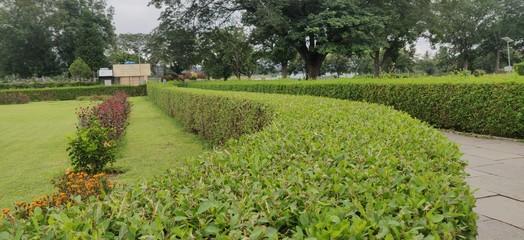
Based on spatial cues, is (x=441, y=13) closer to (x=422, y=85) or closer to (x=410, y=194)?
(x=422, y=85)

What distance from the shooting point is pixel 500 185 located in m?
4.13

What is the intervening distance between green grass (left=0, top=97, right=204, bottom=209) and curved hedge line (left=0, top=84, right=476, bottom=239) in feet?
7.16

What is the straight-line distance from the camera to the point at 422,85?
8781 millimetres

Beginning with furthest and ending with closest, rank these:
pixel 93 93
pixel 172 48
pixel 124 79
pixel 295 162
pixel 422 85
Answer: pixel 124 79 → pixel 93 93 → pixel 172 48 → pixel 422 85 → pixel 295 162

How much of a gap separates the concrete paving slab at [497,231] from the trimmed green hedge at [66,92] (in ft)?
111

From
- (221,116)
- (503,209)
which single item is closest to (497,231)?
(503,209)

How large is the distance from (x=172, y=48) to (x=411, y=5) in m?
15.4

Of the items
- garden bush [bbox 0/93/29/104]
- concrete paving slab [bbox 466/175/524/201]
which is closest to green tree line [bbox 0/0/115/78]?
garden bush [bbox 0/93/29/104]

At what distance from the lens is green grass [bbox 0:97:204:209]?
597 centimetres

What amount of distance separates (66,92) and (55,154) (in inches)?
1097

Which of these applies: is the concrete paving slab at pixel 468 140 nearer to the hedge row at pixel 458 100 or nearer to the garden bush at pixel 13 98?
the hedge row at pixel 458 100

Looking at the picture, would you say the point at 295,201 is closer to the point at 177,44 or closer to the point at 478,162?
the point at 478,162

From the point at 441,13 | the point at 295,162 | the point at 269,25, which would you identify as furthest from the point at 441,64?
the point at 295,162

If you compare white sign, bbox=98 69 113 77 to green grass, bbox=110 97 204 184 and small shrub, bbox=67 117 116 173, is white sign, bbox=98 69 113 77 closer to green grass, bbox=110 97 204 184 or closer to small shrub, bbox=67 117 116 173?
green grass, bbox=110 97 204 184
